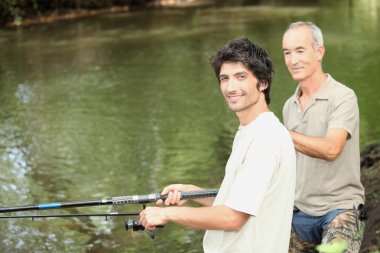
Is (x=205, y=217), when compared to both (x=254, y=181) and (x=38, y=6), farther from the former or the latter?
(x=38, y=6)

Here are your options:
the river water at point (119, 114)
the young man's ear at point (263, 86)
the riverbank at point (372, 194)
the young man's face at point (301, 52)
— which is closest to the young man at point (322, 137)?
the young man's face at point (301, 52)

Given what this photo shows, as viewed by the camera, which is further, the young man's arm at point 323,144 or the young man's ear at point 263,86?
the young man's arm at point 323,144

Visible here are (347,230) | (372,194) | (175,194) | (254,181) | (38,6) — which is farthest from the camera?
(38,6)

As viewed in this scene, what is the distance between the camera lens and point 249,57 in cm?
269

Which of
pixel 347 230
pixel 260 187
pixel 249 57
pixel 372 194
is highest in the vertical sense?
pixel 249 57

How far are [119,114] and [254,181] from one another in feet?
30.5

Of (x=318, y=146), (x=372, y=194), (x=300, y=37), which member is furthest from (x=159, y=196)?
(x=372, y=194)

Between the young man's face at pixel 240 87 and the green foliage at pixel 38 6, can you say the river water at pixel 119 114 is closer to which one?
the green foliage at pixel 38 6

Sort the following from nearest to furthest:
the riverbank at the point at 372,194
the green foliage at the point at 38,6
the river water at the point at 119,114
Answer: the riverbank at the point at 372,194 → the river water at the point at 119,114 → the green foliage at the point at 38,6

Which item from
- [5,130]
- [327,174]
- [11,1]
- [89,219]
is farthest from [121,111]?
[11,1]

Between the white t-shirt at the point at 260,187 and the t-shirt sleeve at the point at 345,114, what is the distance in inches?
45.6

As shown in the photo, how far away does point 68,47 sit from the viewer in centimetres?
1922

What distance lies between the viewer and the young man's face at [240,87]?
270cm

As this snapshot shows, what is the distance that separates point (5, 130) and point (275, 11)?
58.2 ft
